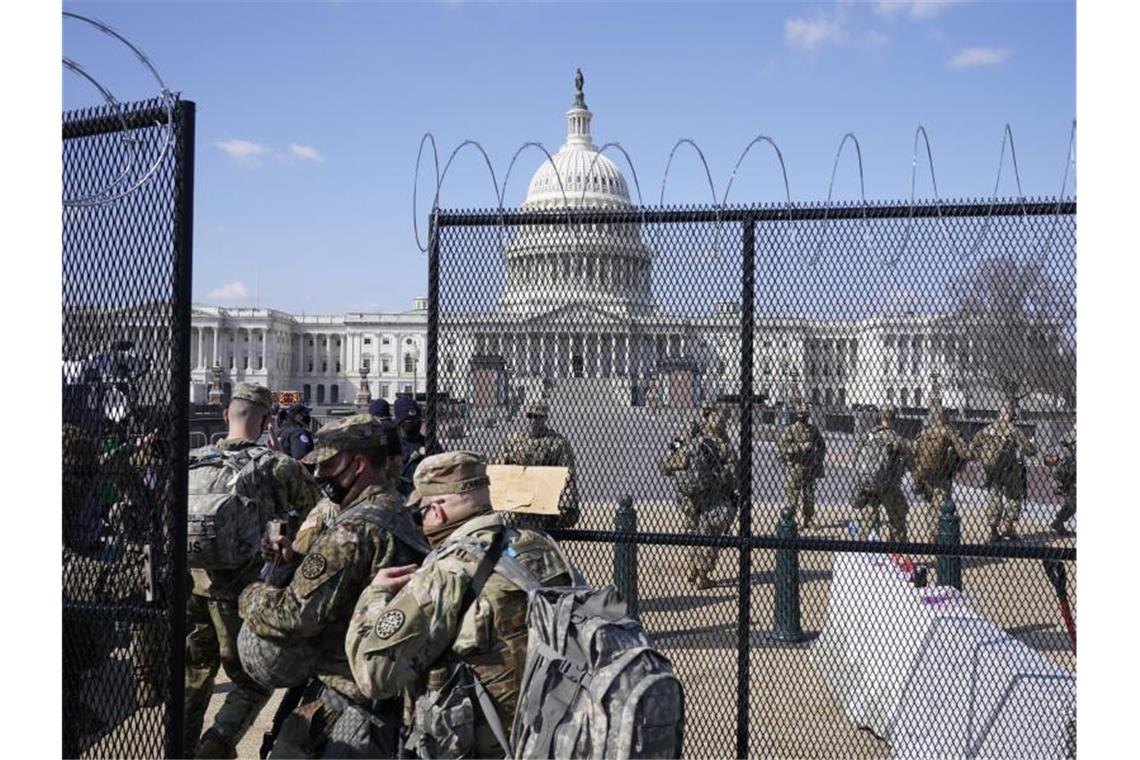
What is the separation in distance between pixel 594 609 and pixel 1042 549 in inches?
107

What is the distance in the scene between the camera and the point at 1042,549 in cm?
471

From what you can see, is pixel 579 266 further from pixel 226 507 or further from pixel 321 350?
pixel 321 350

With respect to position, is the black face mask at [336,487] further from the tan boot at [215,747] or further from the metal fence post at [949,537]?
the metal fence post at [949,537]

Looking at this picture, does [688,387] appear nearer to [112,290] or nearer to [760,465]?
[760,465]

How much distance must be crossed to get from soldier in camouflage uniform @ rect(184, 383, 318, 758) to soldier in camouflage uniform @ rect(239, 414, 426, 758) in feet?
2.23

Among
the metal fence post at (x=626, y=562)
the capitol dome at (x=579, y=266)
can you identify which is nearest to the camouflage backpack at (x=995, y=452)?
the capitol dome at (x=579, y=266)

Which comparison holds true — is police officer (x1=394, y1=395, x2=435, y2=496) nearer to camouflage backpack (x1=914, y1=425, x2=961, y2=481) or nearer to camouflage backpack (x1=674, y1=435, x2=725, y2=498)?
camouflage backpack (x1=674, y1=435, x2=725, y2=498)

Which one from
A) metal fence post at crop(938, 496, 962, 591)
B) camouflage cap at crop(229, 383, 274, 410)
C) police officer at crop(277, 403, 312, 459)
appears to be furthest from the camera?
police officer at crop(277, 403, 312, 459)

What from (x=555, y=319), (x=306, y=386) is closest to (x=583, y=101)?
(x=306, y=386)

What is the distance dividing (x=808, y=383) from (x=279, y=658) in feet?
8.91

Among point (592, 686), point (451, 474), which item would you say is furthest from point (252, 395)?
point (592, 686)

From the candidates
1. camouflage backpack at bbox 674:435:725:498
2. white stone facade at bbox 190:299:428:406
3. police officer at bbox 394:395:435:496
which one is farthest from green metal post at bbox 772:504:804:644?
white stone facade at bbox 190:299:428:406

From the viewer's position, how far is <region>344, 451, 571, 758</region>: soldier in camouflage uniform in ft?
10.9

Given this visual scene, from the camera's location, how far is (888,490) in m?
6.59
